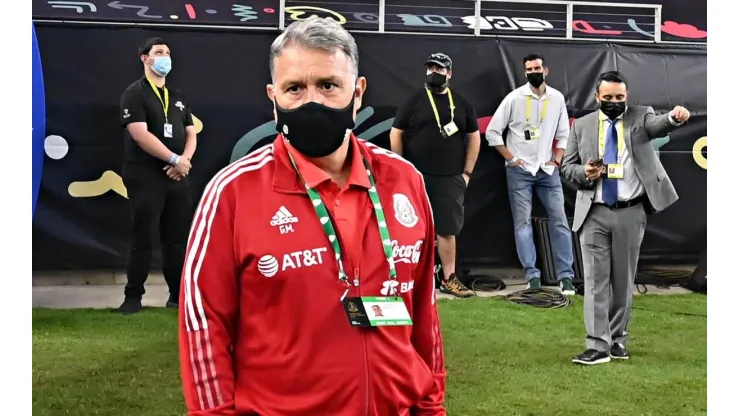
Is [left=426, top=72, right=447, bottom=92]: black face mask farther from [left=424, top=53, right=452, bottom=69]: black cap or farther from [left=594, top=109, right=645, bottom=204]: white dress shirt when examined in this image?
[left=594, top=109, right=645, bottom=204]: white dress shirt

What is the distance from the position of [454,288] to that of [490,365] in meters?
1.70

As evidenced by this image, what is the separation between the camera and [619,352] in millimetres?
4336

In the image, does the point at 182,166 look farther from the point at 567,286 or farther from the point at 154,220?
the point at 567,286

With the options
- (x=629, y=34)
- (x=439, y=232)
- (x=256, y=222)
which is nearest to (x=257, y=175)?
(x=256, y=222)

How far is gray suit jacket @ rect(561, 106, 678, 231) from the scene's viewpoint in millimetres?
4094

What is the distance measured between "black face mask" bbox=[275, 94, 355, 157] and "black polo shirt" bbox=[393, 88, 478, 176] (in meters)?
4.36

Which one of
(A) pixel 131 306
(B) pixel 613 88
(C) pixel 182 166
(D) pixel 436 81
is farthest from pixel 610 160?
(A) pixel 131 306

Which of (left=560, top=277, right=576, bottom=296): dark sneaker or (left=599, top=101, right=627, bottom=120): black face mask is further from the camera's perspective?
(left=560, top=277, right=576, bottom=296): dark sneaker

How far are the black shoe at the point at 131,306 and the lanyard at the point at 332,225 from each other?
4026 millimetres

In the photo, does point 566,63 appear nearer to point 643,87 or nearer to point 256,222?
point 643,87

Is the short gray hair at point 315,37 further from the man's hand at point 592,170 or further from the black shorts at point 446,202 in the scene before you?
the black shorts at point 446,202

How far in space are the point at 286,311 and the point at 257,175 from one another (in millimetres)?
249

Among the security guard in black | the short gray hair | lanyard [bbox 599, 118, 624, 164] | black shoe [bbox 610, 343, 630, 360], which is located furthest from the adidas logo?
the security guard in black

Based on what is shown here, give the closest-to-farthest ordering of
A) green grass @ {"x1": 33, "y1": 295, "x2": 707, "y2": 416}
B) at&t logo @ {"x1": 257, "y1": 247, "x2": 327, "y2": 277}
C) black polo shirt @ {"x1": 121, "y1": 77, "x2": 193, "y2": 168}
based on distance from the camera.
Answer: at&t logo @ {"x1": 257, "y1": 247, "x2": 327, "y2": 277}, green grass @ {"x1": 33, "y1": 295, "x2": 707, "y2": 416}, black polo shirt @ {"x1": 121, "y1": 77, "x2": 193, "y2": 168}
